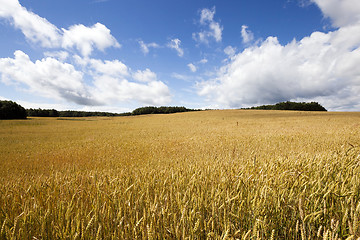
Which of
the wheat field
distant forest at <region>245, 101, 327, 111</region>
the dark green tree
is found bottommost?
the wheat field

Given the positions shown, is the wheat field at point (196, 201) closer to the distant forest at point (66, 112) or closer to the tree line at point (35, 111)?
the tree line at point (35, 111)

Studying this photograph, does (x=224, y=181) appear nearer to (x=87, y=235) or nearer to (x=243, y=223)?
(x=243, y=223)

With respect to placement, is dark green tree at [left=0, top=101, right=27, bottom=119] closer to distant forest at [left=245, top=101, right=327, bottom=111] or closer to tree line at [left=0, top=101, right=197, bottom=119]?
tree line at [left=0, top=101, right=197, bottom=119]

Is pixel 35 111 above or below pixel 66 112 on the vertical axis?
above

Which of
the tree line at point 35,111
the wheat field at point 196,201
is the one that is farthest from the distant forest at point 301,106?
the wheat field at point 196,201

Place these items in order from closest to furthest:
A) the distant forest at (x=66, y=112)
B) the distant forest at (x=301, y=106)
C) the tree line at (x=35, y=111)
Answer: the tree line at (x=35, y=111)
the distant forest at (x=66, y=112)
the distant forest at (x=301, y=106)

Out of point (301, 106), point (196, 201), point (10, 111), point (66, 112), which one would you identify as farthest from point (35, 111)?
point (301, 106)

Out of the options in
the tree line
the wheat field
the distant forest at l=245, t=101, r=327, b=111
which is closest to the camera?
the wheat field

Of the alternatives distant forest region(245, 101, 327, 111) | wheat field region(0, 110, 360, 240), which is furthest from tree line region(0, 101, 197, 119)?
wheat field region(0, 110, 360, 240)

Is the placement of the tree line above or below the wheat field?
above

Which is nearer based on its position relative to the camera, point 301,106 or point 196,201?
point 196,201

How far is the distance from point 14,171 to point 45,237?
493 centimetres

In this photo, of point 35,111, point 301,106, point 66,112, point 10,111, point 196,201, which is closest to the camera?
point 196,201

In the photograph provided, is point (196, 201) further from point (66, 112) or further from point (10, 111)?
point (66, 112)
